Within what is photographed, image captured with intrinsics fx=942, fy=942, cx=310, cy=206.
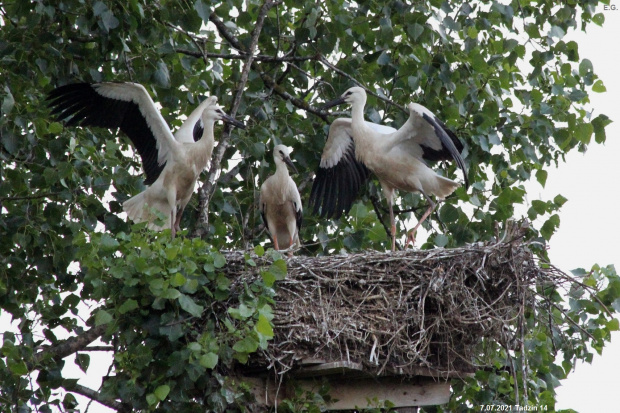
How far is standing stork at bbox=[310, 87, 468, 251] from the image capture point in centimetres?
732

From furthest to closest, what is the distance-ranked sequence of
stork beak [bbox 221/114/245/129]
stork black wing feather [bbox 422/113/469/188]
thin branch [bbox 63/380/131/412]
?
stork beak [bbox 221/114/245/129], stork black wing feather [bbox 422/113/469/188], thin branch [bbox 63/380/131/412]

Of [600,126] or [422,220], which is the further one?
[422,220]

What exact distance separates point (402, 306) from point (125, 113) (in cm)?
304

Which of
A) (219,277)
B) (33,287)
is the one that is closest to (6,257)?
(33,287)

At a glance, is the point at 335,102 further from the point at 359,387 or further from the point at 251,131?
the point at 359,387

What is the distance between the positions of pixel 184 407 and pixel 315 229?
3579 mm

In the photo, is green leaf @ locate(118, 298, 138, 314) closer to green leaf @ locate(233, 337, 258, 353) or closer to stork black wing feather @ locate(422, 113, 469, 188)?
green leaf @ locate(233, 337, 258, 353)

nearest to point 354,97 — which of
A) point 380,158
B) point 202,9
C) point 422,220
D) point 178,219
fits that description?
point 380,158

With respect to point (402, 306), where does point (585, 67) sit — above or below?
above

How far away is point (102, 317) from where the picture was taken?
16.3 ft

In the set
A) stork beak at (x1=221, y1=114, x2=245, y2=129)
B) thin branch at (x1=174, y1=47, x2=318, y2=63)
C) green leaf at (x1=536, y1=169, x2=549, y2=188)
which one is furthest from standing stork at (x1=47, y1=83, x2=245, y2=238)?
green leaf at (x1=536, y1=169, x2=549, y2=188)

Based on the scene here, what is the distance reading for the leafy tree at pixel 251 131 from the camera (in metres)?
6.11

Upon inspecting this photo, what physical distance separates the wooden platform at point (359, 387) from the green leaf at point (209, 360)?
0.49 meters

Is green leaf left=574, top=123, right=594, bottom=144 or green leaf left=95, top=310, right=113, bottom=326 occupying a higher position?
green leaf left=574, top=123, right=594, bottom=144
